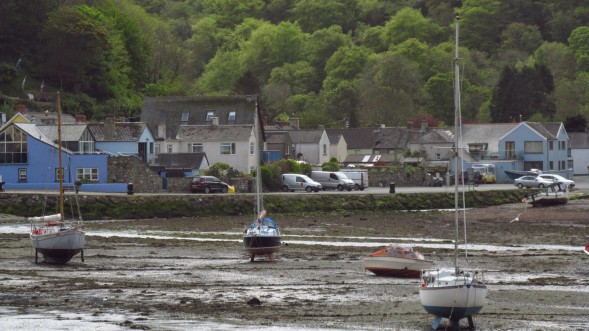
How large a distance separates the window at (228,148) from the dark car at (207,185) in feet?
36.5

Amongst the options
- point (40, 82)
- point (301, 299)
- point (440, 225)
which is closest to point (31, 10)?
point (40, 82)

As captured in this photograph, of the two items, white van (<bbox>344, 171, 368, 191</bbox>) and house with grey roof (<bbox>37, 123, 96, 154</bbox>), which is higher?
house with grey roof (<bbox>37, 123, 96, 154</bbox>)

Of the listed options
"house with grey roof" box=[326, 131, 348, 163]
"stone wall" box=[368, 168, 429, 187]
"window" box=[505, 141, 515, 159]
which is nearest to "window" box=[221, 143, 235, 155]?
"stone wall" box=[368, 168, 429, 187]

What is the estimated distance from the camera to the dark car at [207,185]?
7231cm

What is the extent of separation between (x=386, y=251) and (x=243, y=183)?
4088 cm

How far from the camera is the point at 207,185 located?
7231 centimetres

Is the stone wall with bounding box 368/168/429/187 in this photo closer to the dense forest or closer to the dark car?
the dark car

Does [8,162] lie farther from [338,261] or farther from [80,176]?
[338,261]

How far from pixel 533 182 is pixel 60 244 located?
49.8 meters

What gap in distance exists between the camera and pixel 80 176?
73.1 metres

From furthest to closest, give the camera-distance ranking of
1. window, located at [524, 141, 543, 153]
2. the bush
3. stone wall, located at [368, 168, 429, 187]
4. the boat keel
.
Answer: the bush < window, located at [524, 141, 543, 153] < stone wall, located at [368, 168, 429, 187] < the boat keel

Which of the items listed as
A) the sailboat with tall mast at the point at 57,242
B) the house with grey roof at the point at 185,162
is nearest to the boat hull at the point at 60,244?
the sailboat with tall mast at the point at 57,242

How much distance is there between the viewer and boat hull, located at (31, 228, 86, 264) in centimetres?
3900

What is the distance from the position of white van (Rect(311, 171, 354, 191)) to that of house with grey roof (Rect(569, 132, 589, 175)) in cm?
3580
